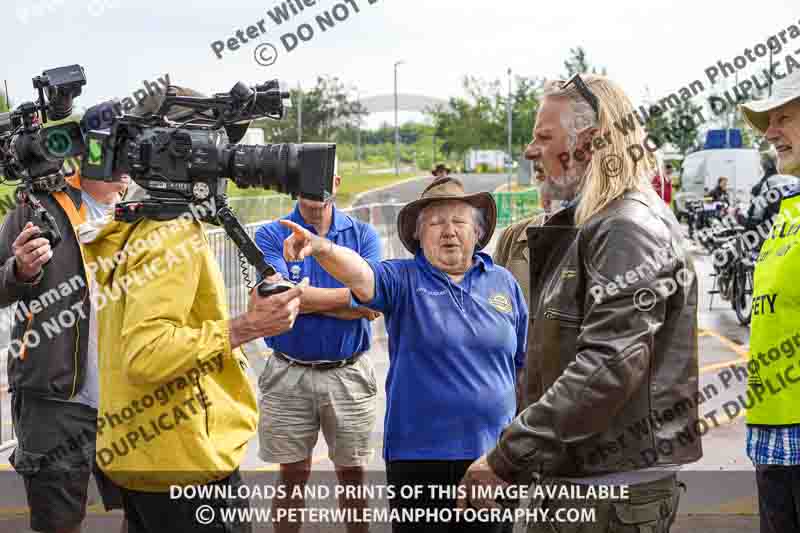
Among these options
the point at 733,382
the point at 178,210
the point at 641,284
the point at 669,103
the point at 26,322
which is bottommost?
the point at 733,382

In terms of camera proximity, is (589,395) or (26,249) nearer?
(589,395)

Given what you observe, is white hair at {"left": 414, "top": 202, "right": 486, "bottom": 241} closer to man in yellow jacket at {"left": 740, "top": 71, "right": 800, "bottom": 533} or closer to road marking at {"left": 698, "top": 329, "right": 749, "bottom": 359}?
man in yellow jacket at {"left": 740, "top": 71, "right": 800, "bottom": 533}

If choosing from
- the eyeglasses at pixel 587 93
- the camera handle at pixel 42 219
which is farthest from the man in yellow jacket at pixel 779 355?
the camera handle at pixel 42 219

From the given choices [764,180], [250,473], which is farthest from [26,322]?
[764,180]

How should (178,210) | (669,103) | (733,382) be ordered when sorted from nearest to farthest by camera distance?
1. (178,210)
2. (669,103)
3. (733,382)

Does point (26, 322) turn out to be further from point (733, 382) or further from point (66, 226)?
point (733, 382)

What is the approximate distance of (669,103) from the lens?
5.29 metres

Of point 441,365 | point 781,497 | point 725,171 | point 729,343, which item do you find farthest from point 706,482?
point 725,171

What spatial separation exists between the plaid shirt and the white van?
25856 mm

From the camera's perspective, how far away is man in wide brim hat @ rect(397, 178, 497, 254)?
397 centimetres

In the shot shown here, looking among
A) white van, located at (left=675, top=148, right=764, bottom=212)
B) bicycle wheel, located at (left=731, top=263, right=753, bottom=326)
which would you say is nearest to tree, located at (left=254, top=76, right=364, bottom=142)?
white van, located at (left=675, top=148, right=764, bottom=212)

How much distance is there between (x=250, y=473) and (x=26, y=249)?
2.74 meters

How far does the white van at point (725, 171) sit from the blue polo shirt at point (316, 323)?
980 inches

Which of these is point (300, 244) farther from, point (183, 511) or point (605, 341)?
point (605, 341)
